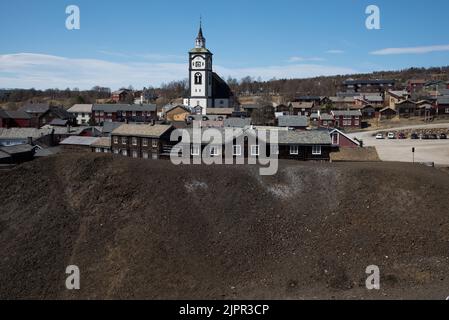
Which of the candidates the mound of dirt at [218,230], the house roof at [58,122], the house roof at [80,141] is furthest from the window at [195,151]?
the house roof at [58,122]

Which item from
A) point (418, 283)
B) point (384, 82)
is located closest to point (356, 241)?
point (418, 283)

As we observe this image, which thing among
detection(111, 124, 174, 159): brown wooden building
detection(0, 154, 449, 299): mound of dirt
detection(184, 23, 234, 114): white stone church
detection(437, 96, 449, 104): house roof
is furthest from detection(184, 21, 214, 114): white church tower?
detection(0, 154, 449, 299): mound of dirt

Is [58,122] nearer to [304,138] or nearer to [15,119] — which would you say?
[15,119]

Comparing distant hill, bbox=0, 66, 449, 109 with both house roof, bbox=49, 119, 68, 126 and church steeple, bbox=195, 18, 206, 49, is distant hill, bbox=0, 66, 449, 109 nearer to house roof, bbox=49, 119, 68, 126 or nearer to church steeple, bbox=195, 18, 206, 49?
church steeple, bbox=195, 18, 206, 49

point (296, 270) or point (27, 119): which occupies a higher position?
point (27, 119)

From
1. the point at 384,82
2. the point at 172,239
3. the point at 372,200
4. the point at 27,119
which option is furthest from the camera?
the point at 384,82

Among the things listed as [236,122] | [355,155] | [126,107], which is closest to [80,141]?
[236,122]
